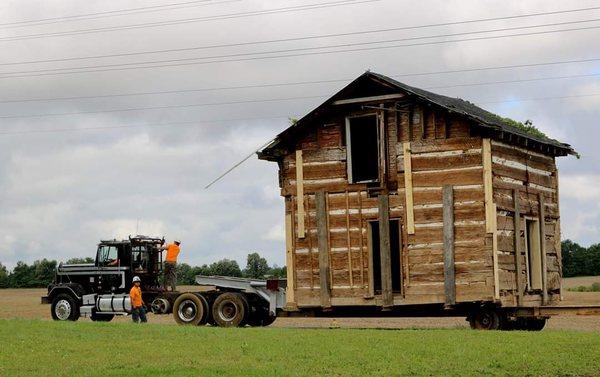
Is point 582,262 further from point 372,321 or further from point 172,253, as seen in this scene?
point 172,253

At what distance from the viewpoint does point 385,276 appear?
31.0m

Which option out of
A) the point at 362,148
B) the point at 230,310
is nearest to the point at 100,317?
the point at 230,310

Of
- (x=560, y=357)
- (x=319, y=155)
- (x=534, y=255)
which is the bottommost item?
(x=560, y=357)

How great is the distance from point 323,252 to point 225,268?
3136cm

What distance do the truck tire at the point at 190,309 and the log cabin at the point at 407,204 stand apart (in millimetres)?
3532

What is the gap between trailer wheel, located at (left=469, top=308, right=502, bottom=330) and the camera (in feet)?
99.0

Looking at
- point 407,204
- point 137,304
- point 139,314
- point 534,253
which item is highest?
point 407,204

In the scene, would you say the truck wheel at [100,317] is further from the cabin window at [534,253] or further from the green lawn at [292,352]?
the cabin window at [534,253]

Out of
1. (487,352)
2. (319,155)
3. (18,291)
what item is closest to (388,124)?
(319,155)

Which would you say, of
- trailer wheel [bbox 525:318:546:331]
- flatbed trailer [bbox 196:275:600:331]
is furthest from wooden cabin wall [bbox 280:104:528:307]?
trailer wheel [bbox 525:318:546:331]

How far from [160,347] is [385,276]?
31.4 ft

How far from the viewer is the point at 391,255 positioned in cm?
3272

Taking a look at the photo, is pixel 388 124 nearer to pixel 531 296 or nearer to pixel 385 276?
pixel 385 276

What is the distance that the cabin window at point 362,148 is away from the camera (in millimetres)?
31938
